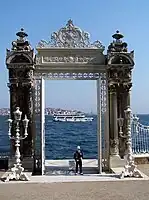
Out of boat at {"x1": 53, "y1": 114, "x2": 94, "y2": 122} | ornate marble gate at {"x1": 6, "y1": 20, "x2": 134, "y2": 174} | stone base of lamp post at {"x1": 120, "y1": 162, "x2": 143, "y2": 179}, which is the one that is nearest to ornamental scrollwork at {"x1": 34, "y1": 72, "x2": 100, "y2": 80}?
ornate marble gate at {"x1": 6, "y1": 20, "x2": 134, "y2": 174}

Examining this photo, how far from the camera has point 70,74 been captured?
12.3m

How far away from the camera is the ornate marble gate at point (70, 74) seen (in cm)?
1210

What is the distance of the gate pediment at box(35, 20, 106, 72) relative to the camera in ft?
40.1

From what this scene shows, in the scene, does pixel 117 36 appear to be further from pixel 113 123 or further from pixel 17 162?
pixel 17 162

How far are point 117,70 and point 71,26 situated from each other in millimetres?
1845

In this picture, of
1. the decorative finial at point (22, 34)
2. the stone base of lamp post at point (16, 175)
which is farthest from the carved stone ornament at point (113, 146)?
the decorative finial at point (22, 34)

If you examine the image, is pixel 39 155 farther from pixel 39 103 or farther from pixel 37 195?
pixel 37 195

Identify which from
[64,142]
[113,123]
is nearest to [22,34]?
[113,123]

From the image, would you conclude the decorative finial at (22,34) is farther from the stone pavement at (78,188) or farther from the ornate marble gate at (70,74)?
the stone pavement at (78,188)

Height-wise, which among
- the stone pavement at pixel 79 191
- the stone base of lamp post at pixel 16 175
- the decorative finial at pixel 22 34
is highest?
the decorative finial at pixel 22 34

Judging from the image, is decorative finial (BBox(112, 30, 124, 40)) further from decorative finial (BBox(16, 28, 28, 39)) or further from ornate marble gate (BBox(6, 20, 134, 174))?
decorative finial (BBox(16, 28, 28, 39))

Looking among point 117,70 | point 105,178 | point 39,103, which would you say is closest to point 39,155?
point 39,103

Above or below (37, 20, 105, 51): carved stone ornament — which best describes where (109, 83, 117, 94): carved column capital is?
below

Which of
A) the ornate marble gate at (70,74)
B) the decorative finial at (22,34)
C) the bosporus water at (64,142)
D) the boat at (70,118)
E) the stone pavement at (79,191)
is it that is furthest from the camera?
the boat at (70,118)
